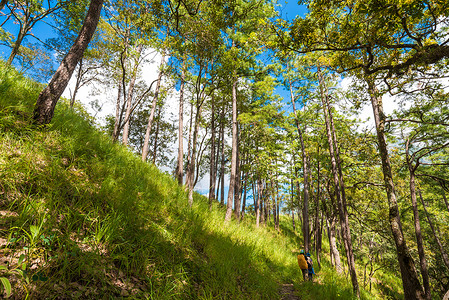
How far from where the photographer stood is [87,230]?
245cm

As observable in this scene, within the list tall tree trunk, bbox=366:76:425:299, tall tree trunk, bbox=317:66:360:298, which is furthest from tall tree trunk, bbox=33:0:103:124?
tall tree trunk, bbox=317:66:360:298

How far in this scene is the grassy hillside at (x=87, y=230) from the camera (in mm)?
1821

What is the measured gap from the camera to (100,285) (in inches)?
80.4

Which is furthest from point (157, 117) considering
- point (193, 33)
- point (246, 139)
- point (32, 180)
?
point (32, 180)

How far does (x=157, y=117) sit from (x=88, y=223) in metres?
19.8

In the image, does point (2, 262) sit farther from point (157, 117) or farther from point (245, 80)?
point (157, 117)

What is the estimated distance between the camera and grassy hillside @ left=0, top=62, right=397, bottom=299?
1.82 metres

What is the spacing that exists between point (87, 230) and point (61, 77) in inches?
126

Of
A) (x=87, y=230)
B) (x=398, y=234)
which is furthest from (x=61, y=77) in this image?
(x=398, y=234)

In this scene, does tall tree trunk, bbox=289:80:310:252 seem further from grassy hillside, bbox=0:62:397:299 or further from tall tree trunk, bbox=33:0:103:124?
tall tree trunk, bbox=33:0:103:124

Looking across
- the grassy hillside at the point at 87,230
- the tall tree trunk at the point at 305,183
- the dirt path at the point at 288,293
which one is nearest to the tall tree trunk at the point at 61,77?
the grassy hillside at the point at 87,230

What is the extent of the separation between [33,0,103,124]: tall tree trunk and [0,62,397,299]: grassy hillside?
0.22 metres

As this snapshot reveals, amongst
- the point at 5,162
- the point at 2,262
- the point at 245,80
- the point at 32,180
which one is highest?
the point at 245,80

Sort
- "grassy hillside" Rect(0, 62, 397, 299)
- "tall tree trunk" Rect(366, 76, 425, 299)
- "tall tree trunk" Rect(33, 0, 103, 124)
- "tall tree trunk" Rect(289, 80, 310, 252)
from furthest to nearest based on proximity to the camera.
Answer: "tall tree trunk" Rect(289, 80, 310, 252) → "tall tree trunk" Rect(366, 76, 425, 299) → "tall tree trunk" Rect(33, 0, 103, 124) → "grassy hillside" Rect(0, 62, 397, 299)
